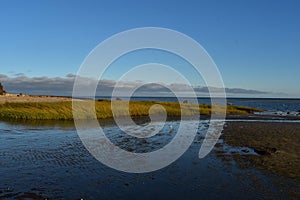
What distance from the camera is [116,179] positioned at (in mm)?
13070

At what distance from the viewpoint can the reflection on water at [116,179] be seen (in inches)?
442

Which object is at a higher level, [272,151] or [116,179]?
[272,151]

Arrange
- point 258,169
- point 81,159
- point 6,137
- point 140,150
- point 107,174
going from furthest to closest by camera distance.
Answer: point 6,137 < point 140,150 < point 81,159 < point 258,169 < point 107,174

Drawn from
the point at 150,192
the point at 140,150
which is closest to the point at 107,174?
the point at 150,192

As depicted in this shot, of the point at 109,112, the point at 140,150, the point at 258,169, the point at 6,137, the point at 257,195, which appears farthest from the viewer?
the point at 109,112

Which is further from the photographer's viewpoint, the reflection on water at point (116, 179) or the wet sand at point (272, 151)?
the wet sand at point (272, 151)

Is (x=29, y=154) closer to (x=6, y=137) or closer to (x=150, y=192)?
(x=6, y=137)

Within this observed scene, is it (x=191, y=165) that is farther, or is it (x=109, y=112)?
(x=109, y=112)

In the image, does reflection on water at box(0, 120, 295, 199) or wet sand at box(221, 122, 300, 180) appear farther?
wet sand at box(221, 122, 300, 180)

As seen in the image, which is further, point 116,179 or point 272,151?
point 272,151

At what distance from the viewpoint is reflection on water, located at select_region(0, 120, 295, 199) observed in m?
11.2

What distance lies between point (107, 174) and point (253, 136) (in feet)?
57.1

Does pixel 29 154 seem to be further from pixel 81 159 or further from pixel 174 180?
pixel 174 180

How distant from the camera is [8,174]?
1315cm
